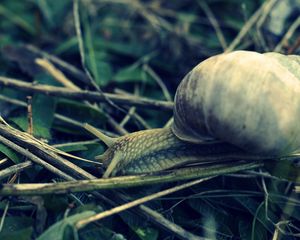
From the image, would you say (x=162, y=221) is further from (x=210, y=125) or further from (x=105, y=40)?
(x=105, y=40)

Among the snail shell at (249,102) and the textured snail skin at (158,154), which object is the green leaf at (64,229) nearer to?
the textured snail skin at (158,154)

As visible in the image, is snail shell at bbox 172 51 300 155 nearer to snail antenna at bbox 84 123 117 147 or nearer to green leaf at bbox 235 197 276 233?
green leaf at bbox 235 197 276 233

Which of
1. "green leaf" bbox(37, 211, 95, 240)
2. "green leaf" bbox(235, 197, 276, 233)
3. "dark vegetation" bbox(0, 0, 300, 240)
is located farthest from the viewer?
"green leaf" bbox(235, 197, 276, 233)

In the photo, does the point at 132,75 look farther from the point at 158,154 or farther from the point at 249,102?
the point at 249,102

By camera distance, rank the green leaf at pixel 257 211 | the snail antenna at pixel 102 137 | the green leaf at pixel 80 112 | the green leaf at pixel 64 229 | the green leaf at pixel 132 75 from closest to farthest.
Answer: the green leaf at pixel 64 229, the green leaf at pixel 257 211, the snail antenna at pixel 102 137, the green leaf at pixel 80 112, the green leaf at pixel 132 75

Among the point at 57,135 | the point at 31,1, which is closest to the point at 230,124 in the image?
the point at 57,135

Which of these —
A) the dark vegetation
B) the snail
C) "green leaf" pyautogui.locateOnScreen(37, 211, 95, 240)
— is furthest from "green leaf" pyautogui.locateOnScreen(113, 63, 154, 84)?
"green leaf" pyautogui.locateOnScreen(37, 211, 95, 240)

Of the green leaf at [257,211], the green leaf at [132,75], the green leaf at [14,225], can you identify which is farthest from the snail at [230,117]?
the green leaf at [132,75]
